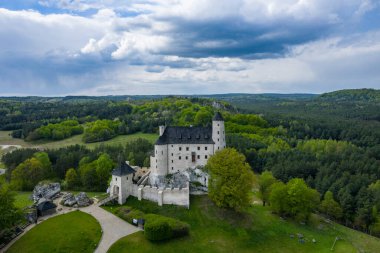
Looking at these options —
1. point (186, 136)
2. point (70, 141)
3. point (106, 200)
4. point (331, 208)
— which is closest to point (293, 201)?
point (331, 208)

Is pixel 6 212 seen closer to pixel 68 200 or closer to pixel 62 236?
pixel 62 236

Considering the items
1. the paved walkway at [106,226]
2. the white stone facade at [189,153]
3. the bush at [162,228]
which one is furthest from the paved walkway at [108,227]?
the white stone facade at [189,153]

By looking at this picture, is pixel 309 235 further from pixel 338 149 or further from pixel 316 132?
pixel 316 132

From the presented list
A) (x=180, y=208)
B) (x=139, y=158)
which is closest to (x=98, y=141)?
(x=139, y=158)

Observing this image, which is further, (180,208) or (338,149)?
(338,149)

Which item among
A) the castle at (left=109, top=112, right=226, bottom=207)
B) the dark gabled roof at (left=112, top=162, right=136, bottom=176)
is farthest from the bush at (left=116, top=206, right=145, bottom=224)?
the castle at (left=109, top=112, right=226, bottom=207)

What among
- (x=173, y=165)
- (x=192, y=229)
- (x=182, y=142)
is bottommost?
(x=192, y=229)
